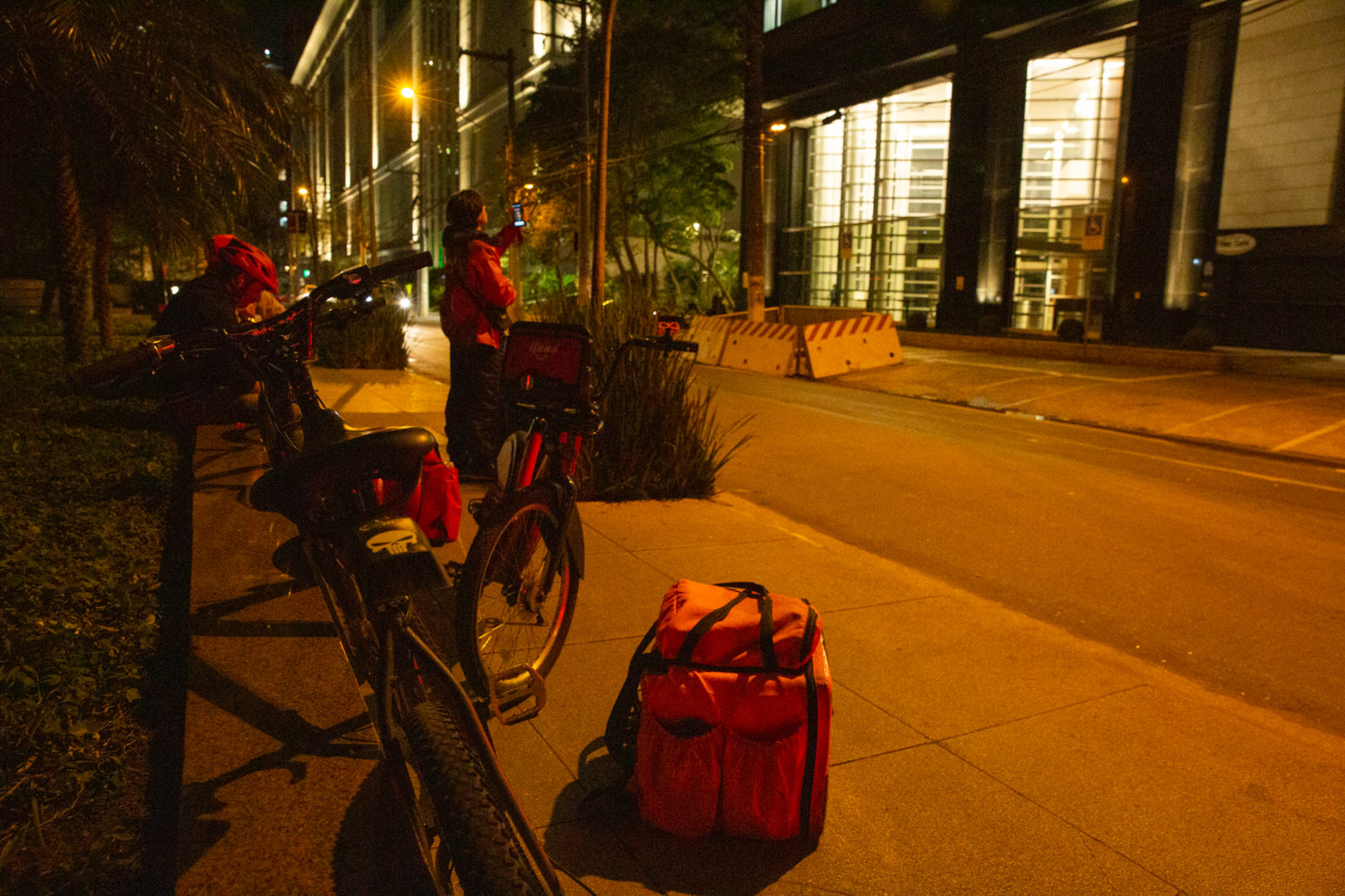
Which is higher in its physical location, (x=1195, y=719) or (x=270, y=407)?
(x=270, y=407)

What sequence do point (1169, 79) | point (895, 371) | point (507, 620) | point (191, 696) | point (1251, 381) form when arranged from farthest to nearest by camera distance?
point (1169, 79) → point (895, 371) → point (1251, 381) → point (507, 620) → point (191, 696)

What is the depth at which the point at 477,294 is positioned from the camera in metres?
5.89

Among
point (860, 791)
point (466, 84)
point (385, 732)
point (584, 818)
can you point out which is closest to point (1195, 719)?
point (860, 791)

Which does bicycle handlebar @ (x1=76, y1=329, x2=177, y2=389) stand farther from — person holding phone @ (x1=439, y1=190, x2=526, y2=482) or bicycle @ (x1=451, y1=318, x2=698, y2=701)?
person holding phone @ (x1=439, y1=190, x2=526, y2=482)

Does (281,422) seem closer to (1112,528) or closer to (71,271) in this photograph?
(1112,528)

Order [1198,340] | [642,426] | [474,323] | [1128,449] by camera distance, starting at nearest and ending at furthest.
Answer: [474,323]
[642,426]
[1128,449]
[1198,340]

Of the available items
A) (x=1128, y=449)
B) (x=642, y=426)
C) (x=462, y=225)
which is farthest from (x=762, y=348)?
(x=462, y=225)

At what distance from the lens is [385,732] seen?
218 cm

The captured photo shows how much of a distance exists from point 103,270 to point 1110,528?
1747cm

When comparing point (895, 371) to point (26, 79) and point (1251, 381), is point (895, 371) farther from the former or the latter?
point (26, 79)

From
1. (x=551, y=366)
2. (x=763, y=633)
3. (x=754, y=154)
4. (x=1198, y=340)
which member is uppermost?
(x=754, y=154)

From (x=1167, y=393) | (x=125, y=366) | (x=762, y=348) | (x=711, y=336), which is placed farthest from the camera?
(x=711, y=336)

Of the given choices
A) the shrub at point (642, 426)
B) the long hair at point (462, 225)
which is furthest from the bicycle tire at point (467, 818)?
the shrub at point (642, 426)

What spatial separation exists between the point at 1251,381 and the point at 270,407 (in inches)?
706
